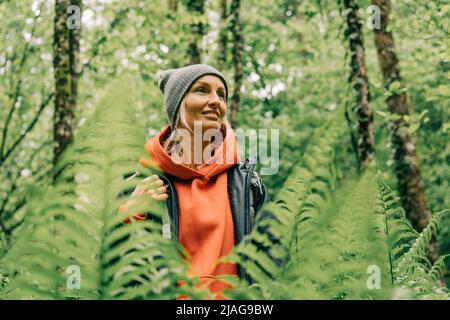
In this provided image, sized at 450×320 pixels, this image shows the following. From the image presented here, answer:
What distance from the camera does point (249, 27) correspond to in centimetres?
1591

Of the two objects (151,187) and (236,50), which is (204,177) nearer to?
(151,187)

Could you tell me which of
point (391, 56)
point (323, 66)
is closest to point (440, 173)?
point (323, 66)

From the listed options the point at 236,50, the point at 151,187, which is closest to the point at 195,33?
the point at 236,50

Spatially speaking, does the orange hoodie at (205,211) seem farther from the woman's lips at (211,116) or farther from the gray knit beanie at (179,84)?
the gray knit beanie at (179,84)

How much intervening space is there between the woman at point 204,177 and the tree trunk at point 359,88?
369 cm

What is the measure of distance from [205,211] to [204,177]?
20 centimetres

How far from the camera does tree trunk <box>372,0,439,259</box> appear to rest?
7176 mm

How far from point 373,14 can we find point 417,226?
340 cm

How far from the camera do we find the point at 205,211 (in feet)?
7.90

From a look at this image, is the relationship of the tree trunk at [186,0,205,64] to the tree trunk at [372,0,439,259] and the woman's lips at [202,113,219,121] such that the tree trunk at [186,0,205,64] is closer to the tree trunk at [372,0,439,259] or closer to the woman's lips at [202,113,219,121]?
the tree trunk at [372,0,439,259]

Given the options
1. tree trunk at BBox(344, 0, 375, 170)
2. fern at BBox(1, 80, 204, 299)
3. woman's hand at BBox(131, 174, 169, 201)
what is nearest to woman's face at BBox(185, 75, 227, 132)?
woman's hand at BBox(131, 174, 169, 201)

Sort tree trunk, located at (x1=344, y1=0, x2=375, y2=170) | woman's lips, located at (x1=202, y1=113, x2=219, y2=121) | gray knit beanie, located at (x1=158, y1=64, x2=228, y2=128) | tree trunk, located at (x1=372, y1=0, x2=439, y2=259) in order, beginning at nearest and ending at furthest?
woman's lips, located at (x1=202, y1=113, x2=219, y2=121) → gray knit beanie, located at (x1=158, y1=64, x2=228, y2=128) → tree trunk, located at (x1=344, y1=0, x2=375, y2=170) → tree trunk, located at (x1=372, y1=0, x2=439, y2=259)

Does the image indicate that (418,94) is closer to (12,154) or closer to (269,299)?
(12,154)

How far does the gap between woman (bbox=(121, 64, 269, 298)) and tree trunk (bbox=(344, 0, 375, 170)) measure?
369cm
